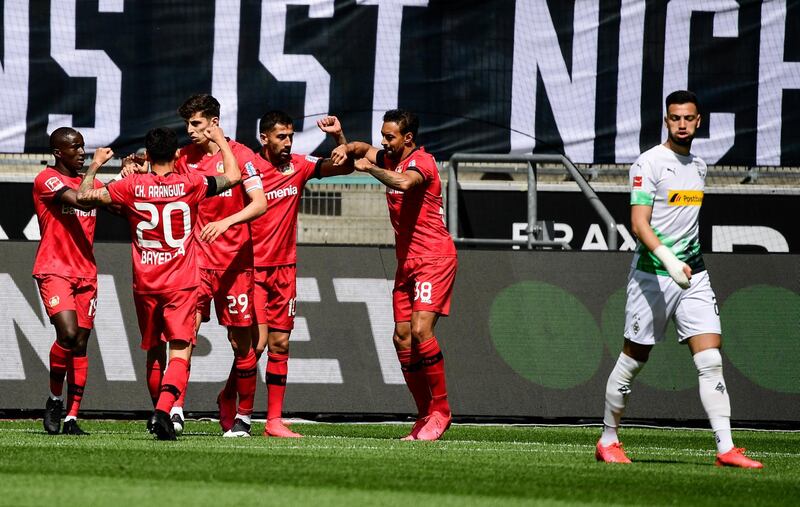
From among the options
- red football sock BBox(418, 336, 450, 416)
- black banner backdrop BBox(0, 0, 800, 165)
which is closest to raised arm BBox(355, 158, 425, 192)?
red football sock BBox(418, 336, 450, 416)

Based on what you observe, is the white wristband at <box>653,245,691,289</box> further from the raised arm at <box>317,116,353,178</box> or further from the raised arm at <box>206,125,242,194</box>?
the raised arm at <box>317,116,353,178</box>

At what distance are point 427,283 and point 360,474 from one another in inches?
136

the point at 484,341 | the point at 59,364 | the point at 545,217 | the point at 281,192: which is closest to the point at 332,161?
the point at 281,192

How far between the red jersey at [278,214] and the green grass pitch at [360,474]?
1493 millimetres

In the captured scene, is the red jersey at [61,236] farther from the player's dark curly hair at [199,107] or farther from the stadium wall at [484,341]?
the stadium wall at [484,341]

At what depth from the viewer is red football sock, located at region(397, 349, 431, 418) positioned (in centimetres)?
1026

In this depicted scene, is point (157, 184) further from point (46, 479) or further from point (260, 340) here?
point (46, 479)

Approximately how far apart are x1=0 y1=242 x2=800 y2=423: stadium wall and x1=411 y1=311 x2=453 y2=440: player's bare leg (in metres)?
2.12

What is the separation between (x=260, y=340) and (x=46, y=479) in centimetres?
394

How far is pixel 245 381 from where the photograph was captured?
395 inches

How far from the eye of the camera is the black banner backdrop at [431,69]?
47.9 feet

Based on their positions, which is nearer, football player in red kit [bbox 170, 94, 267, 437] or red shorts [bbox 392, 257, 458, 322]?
football player in red kit [bbox 170, 94, 267, 437]

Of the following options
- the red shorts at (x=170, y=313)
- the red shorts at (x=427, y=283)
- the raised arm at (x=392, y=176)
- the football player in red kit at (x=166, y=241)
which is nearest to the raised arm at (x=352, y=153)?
the raised arm at (x=392, y=176)

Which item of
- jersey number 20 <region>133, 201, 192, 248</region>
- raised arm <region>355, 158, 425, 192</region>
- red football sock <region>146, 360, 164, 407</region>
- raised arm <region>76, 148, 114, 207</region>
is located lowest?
red football sock <region>146, 360, 164, 407</region>
